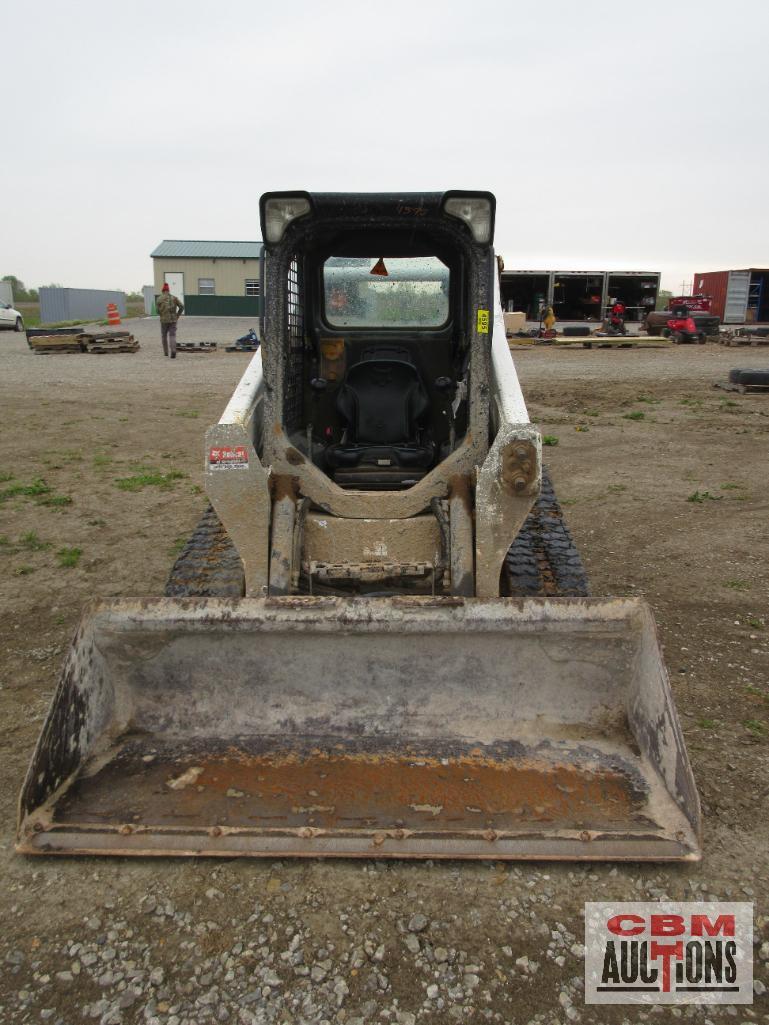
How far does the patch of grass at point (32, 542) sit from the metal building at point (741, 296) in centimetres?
3429

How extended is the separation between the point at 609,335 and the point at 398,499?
1005 inches

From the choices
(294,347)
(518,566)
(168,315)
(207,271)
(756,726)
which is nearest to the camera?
(756,726)

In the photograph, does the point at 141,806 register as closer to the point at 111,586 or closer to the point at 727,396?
the point at 111,586

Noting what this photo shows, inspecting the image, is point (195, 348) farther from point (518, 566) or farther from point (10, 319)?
point (518, 566)

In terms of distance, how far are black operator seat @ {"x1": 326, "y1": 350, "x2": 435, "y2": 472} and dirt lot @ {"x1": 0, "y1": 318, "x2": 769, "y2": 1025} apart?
1.58 m

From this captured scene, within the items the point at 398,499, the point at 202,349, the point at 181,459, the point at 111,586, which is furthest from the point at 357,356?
the point at 202,349

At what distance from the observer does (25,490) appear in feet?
24.0

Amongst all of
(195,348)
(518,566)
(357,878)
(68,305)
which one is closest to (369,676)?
→ (357,878)

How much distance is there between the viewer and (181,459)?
8.93 meters

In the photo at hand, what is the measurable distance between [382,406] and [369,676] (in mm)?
2194

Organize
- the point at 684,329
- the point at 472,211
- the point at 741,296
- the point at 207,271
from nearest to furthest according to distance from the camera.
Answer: the point at 472,211 < the point at 684,329 < the point at 741,296 < the point at 207,271

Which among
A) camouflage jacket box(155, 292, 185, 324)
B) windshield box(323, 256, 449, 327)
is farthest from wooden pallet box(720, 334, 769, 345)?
windshield box(323, 256, 449, 327)

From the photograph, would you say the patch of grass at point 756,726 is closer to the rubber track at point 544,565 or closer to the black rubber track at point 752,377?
the rubber track at point 544,565

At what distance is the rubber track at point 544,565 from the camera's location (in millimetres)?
3785
